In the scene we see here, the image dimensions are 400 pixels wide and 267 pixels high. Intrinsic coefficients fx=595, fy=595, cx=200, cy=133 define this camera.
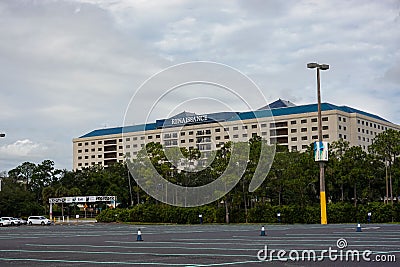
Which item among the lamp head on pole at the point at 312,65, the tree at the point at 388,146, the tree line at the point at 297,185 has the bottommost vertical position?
the tree line at the point at 297,185

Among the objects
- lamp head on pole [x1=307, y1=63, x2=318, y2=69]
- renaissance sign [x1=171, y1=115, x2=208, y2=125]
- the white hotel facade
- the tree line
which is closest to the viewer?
lamp head on pole [x1=307, y1=63, x2=318, y2=69]

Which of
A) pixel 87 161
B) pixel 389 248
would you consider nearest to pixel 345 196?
pixel 389 248

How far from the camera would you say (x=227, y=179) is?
55156mm

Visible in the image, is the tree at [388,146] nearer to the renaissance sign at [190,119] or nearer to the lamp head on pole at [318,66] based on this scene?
the lamp head on pole at [318,66]

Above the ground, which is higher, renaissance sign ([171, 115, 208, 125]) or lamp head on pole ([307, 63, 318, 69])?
renaissance sign ([171, 115, 208, 125])

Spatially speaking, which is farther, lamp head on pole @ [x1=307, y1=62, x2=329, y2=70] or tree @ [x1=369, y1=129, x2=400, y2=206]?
tree @ [x1=369, y1=129, x2=400, y2=206]

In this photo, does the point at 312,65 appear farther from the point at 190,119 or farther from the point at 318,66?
the point at 190,119

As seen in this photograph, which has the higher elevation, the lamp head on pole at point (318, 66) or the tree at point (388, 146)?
the lamp head on pole at point (318, 66)

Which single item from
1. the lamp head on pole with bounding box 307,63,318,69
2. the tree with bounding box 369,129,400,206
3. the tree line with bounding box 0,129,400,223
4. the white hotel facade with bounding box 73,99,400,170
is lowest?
the tree line with bounding box 0,129,400,223

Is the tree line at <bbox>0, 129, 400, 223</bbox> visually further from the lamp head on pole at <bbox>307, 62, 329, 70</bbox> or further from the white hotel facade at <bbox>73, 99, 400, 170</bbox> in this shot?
the white hotel facade at <bbox>73, 99, 400, 170</bbox>

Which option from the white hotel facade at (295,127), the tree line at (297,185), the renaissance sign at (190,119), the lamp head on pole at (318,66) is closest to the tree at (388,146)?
the tree line at (297,185)

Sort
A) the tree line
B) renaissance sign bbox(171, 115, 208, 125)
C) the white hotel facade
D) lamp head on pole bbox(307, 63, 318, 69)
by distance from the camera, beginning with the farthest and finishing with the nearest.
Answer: the white hotel facade → renaissance sign bbox(171, 115, 208, 125) → the tree line → lamp head on pole bbox(307, 63, 318, 69)

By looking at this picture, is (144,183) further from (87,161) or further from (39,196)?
(87,161)

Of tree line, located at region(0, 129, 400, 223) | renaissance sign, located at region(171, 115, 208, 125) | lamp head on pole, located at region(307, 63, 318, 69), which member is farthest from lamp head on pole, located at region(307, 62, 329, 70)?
renaissance sign, located at region(171, 115, 208, 125)
